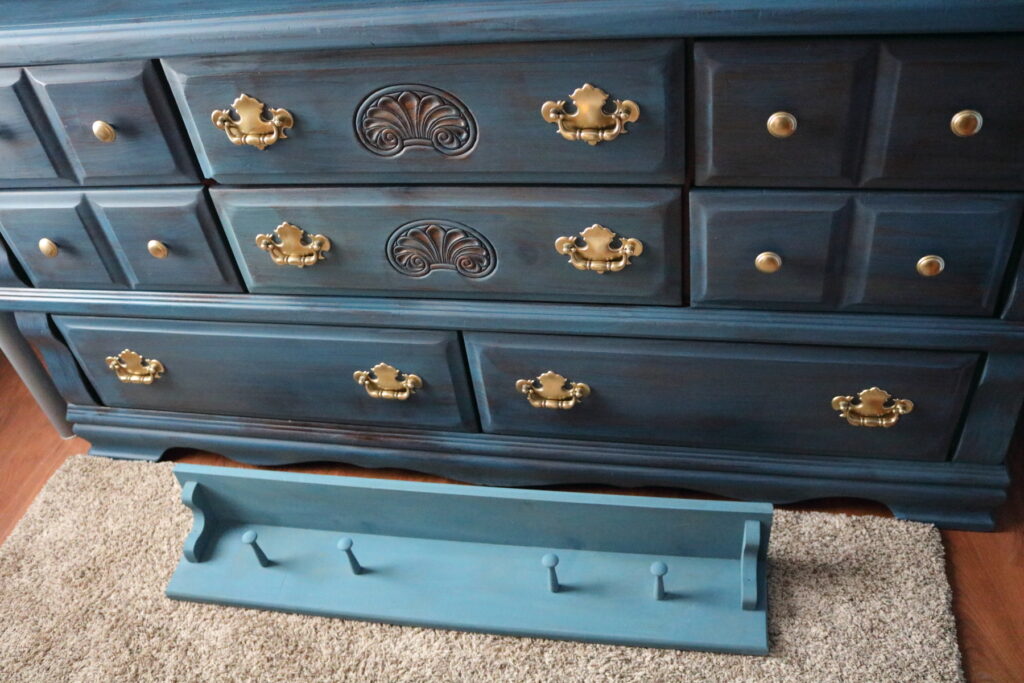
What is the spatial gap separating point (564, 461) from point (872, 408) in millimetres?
449

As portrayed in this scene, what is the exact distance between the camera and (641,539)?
1144 mm

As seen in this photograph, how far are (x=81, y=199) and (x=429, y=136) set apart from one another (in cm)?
54

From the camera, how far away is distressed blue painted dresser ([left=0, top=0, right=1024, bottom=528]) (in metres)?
0.90

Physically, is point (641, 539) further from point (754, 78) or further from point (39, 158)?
point (39, 158)

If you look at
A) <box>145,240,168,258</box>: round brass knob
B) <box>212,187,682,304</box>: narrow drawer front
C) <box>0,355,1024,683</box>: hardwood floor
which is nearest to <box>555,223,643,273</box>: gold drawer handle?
<box>212,187,682,304</box>: narrow drawer front

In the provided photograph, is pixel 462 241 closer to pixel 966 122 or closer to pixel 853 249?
pixel 853 249

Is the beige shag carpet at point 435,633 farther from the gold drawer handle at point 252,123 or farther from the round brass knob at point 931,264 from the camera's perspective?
the gold drawer handle at point 252,123

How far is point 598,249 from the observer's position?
1.06 meters

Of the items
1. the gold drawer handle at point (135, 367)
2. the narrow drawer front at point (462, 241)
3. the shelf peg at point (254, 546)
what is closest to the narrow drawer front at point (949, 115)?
the narrow drawer front at point (462, 241)

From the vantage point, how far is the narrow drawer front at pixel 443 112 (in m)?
0.93

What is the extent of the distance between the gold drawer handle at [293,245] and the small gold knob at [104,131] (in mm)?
218

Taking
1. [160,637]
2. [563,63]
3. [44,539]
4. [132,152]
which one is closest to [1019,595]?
[563,63]

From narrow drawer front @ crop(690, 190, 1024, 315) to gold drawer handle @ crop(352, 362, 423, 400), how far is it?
451mm

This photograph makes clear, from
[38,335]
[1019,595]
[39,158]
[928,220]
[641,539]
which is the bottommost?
[1019,595]
